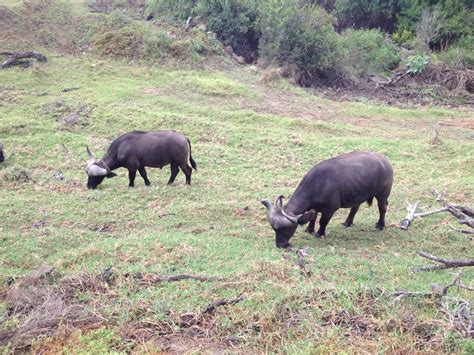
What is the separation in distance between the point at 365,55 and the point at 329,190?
19.6 meters

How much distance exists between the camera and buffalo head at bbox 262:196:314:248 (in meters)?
8.69

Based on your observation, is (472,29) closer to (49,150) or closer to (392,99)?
(392,99)

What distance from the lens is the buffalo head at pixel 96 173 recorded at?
12242mm

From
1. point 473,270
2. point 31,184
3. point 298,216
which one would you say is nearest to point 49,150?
point 31,184

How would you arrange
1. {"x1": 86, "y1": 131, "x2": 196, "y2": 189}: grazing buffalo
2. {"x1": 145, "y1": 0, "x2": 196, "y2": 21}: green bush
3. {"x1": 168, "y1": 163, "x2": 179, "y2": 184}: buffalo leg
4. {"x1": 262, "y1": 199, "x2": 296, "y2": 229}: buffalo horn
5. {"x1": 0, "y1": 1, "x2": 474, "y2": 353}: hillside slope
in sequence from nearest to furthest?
{"x1": 0, "y1": 1, "x2": 474, "y2": 353}: hillside slope → {"x1": 262, "y1": 199, "x2": 296, "y2": 229}: buffalo horn → {"x1": 86, "y1": 131, "x2": 196, "y2": 189}: grazing buffalo → {"x1": 168, "y1": 163, "x2": 179, "y2": 184}: buffalo leg → {"x1": 145, "y1": 0, "x2": 196, "y2": 21}: green bush

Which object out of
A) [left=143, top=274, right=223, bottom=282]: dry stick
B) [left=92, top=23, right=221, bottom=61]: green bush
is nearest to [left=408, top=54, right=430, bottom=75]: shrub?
[left=92, top=23, right=221, bottom=61]: green bush

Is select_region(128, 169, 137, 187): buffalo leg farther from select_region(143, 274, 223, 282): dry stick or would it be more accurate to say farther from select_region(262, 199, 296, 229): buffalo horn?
select_region(143, 274, 223, 282): dry stick

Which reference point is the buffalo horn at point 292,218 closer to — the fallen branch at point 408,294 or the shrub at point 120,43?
the fallen branch at point 408,294

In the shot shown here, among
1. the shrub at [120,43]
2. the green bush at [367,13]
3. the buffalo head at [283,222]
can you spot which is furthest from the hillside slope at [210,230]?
the green bush at [367,13]

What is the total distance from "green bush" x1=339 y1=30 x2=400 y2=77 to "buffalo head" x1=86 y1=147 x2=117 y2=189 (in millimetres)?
16211

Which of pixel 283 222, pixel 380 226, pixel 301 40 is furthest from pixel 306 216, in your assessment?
pixel 301 40

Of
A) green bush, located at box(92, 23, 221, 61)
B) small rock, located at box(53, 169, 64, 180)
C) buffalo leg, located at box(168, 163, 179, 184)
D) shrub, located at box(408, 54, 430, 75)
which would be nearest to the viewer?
buffalo leg, located at box(168, 163, 179, 184)

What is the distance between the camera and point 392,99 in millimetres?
23656

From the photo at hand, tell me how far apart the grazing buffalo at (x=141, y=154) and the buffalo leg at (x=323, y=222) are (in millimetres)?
4280
